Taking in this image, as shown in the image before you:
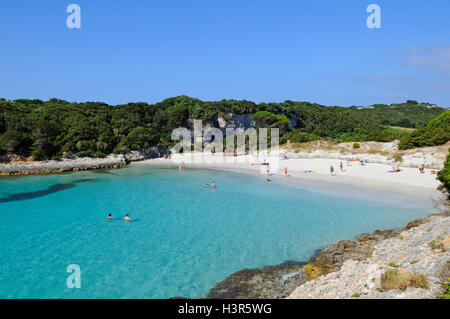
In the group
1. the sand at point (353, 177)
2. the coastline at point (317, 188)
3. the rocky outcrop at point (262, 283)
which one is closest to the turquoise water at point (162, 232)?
the rocky outcrop at point (262, 283)

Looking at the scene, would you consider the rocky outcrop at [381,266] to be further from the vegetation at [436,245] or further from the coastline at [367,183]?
the coastline at [367,183]

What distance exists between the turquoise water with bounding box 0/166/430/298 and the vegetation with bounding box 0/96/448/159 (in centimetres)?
1507

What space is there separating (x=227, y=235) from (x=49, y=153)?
38157 mm

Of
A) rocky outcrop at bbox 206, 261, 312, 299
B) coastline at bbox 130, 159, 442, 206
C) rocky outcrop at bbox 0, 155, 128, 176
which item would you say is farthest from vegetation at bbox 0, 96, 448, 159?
rocky outcrop at bbox 206, 261, 312, 299

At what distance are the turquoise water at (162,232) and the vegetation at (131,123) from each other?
15072 mm

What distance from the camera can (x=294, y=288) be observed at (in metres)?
9.68

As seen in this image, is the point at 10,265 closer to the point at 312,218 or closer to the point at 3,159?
the point at 312,218

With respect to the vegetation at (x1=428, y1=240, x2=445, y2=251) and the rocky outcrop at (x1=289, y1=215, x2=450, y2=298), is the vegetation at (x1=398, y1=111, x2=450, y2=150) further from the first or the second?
the vegetation at (x1=428, y1=240, x2=445, y2=251)

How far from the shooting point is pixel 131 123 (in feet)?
179

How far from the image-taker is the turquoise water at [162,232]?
11.1 meters

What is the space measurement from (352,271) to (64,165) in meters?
43.4

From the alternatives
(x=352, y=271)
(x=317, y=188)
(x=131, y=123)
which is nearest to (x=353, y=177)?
(x=317, y=188)

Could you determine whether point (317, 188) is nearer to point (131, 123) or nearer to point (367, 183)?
point (367, 183)

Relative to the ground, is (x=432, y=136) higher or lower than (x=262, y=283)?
higher
